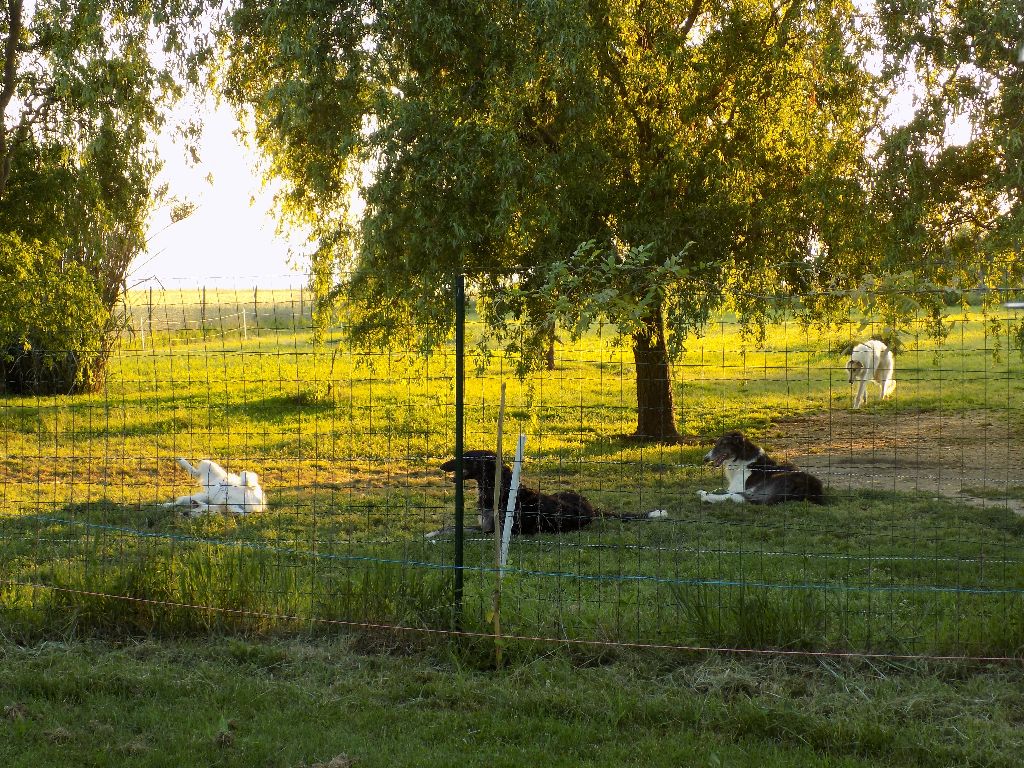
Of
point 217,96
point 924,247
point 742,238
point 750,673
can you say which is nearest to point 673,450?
point 742,238

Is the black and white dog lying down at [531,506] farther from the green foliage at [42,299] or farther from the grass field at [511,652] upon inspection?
the green foliage at [42,299]

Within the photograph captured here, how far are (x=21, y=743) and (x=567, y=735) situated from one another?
8.75 feet

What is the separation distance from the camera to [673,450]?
16.1 metres

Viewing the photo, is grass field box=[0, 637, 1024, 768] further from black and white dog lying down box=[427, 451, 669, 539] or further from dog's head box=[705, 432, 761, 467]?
dog's head box=[705, 432, 761, 467]

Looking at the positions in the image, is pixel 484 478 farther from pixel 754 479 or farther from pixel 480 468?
pixel 754 479

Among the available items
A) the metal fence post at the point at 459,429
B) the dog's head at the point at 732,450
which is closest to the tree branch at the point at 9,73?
the dog's head at the point at 732,450

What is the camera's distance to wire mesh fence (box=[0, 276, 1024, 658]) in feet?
21.5

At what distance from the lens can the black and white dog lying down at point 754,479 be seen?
38.8ft

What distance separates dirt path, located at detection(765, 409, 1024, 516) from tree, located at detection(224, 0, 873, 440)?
2.48 meters

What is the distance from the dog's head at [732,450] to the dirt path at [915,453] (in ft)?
2.55

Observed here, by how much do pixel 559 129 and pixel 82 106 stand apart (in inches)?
264

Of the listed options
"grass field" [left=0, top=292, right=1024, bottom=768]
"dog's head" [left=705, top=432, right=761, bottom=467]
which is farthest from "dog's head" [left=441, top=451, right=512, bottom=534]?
"dog's head" [left=705, top=432, right=761, bottom=467]

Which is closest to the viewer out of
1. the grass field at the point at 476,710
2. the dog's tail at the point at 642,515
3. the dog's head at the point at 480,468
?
the grass field at the point at 476,710

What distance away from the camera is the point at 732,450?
40.8 ft
